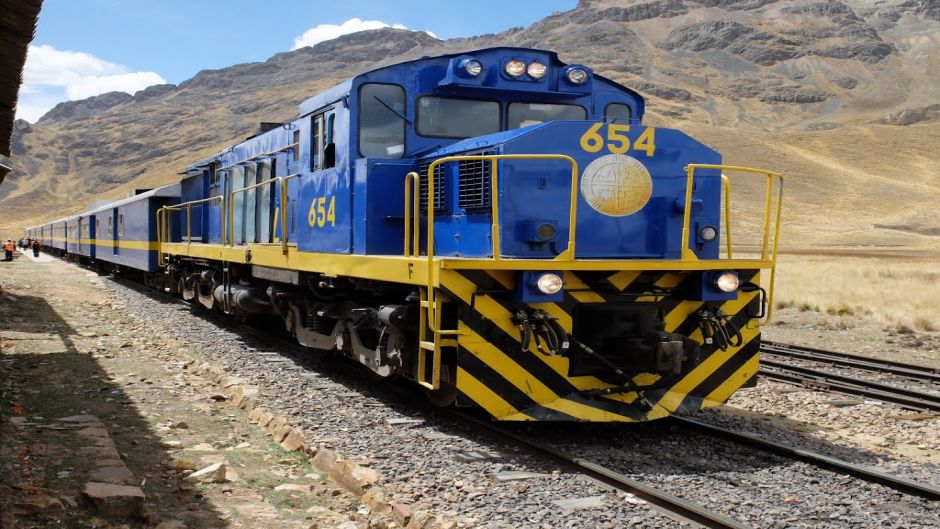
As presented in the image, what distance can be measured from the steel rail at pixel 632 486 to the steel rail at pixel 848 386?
13.9 feet

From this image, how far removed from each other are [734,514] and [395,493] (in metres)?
1.95

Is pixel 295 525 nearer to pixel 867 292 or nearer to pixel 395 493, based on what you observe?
pixel 395 493

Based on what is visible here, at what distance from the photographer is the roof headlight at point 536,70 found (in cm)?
738

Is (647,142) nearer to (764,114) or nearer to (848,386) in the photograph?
(848,386)

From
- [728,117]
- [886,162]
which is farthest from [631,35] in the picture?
[886,162]

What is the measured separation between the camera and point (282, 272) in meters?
9.10

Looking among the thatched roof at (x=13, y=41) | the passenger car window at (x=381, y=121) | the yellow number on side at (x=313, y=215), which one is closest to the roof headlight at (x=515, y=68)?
the passenger car window at (x=381, y=121)

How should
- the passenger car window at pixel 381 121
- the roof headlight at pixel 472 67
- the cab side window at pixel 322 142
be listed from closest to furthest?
1. the roof headlight at pixel 472 67
2. the passenger car window at pixel 381 121
3. the cab side window at pixel 322 142

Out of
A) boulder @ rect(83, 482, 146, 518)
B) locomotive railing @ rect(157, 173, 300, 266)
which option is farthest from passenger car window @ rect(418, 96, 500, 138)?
boulder @ rect(83, 482, 146, 518)

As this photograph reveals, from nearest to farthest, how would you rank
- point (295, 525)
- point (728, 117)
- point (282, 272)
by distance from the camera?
point (295, 525) < point (282, 272) < point (728, 117)

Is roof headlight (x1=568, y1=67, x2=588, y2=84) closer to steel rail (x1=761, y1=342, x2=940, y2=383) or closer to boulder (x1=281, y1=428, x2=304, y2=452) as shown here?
boulder (x1=281, y1=428, x2=304, y2=452)

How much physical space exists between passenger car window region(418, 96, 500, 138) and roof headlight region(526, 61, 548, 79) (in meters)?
0.41

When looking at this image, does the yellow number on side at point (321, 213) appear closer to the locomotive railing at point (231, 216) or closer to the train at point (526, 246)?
the train at point (526, 246)

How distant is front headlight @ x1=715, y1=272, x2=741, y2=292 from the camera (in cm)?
641
